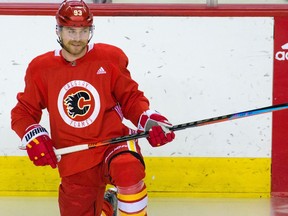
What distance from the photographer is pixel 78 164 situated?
305 centimetres

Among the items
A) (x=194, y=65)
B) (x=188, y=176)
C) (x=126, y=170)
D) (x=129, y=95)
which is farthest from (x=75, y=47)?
(x=188, y=176)

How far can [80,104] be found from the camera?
3070mm

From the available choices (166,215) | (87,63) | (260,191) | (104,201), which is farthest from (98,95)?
(260,191)

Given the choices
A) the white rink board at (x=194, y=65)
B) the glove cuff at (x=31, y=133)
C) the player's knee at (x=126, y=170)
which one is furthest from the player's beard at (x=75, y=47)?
the white rink board at (x=194, y=65)

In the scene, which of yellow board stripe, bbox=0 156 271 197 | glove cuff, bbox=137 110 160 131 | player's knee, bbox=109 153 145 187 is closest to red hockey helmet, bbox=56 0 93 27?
glove cuff, bbox=137 110 160 131

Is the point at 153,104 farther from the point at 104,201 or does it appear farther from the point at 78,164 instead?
the point at 78,164

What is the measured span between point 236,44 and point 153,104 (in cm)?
55

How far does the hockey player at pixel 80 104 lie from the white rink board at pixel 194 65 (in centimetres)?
86

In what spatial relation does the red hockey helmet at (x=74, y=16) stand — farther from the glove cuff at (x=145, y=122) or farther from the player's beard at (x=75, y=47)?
the glove cuff at (x=145, y=122)

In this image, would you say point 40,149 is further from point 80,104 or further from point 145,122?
point 145,122

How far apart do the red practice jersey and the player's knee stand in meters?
0.20

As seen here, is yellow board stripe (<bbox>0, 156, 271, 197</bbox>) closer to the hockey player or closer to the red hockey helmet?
the hockey player

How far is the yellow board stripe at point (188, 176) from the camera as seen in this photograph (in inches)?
159

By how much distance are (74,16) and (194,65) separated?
1163 mm
